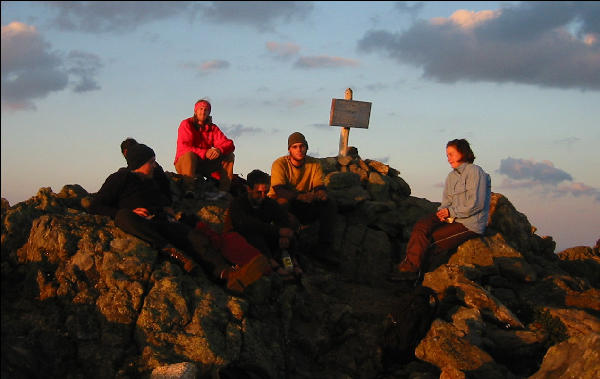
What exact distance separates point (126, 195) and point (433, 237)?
5205 mm

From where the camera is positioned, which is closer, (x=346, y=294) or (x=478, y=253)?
(x=346, y=294)

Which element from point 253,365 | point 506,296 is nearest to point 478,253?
point 506,296

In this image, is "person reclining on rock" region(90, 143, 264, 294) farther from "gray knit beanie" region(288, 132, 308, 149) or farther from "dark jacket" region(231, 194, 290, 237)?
"gray knit beanie" region(288, 132, 308, 149)

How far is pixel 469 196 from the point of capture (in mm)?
10562

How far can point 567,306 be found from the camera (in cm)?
1052

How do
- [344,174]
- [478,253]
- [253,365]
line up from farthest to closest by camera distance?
1. [344,174]
2. [478,253]
3. [253,365]

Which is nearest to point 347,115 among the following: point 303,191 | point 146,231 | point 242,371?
point 303,191

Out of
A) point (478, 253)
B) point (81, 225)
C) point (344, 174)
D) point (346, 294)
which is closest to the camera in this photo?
point (81, 225)

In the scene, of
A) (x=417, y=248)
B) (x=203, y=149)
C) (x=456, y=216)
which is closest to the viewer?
(x=417, y=248)

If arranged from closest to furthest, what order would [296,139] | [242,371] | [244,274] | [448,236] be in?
[242,371] → [244,274] → [448,236] → [296,139]

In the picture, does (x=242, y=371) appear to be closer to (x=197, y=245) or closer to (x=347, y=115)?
(x=197, y=245)

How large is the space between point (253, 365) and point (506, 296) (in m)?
5.18

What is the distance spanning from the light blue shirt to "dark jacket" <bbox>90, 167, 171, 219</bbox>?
4973mm

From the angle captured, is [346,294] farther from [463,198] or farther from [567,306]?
[567,306]
